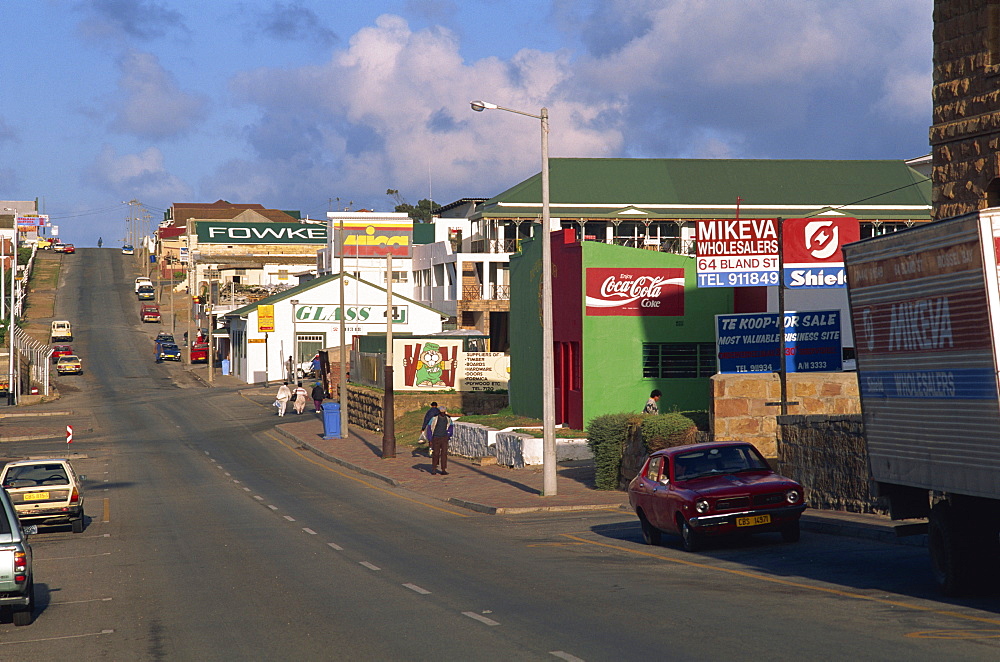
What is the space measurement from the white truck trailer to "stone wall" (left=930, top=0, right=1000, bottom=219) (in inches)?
317

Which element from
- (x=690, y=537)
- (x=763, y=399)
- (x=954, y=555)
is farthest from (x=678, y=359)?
(x=954, y=555)

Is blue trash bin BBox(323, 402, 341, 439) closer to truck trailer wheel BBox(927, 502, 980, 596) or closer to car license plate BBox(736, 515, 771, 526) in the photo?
car license plate BBox(736, 515, 771, 526)

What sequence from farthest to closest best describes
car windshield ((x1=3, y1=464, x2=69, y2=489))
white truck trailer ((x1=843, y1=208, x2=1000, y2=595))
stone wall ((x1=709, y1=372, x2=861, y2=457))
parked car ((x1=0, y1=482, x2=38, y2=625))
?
car windshield ((x1=3, y1=464, x2=69, y2=489))
stone wall ((x1=709, y1=372, x2=861, y2=457))
parked car ((x1=0, y1=482, x2=38, y2=625))
white truck trailer ((x1=843, y1=208, x2=1000, y2=595))

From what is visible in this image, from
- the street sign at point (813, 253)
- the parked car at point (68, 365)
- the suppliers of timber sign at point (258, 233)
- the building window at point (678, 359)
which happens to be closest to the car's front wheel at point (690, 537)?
the street sign at point (813, 253)

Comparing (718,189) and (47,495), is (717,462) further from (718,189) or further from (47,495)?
(718,189)

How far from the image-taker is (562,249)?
33.9 meters

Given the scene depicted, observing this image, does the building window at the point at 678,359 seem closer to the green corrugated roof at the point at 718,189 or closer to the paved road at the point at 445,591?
the paved road at the point at 445,591

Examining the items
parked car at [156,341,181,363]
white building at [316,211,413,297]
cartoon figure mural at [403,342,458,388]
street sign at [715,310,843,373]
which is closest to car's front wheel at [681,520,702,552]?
street sign at [715,310,843,373]

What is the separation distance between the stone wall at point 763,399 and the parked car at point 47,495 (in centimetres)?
1343

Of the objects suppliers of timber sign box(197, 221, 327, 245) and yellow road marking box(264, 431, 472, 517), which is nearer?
yellow road marking box(264, 431, 472, 517)

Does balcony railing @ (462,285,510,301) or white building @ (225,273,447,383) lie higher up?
balcony railing @ (462,285,510,301)

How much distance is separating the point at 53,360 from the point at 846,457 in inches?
2903

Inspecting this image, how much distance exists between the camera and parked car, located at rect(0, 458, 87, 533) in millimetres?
23484

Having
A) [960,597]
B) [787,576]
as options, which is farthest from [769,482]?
[960,597]
